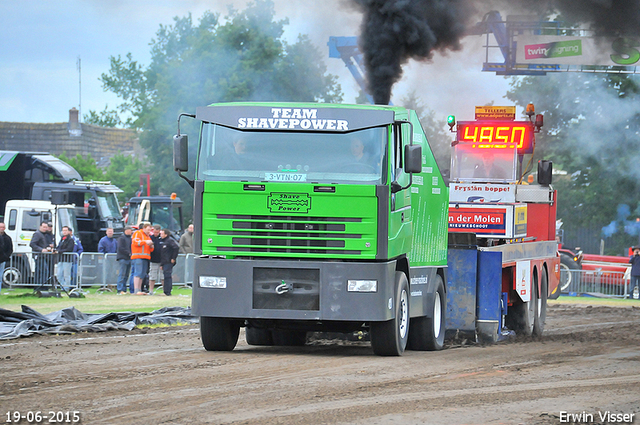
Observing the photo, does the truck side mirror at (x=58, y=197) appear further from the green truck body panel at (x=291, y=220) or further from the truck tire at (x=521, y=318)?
the green truck body panel at (x=291, y=220)

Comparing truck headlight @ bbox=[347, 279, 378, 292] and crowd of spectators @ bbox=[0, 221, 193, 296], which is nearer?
truck headlight @ bbox=[347, 279, 378, 292]

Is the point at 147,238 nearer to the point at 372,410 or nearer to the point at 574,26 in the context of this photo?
the point at 574,26

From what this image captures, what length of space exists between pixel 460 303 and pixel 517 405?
5857 mm

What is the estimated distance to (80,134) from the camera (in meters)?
Result: 68.6

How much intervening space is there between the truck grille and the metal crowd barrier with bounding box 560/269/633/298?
21275mm

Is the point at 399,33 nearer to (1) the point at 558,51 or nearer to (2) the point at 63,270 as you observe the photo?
(2) the point at 63,270

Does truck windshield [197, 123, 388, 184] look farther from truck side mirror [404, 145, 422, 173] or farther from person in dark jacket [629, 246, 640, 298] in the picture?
person in dark jacket [629, 246, 640, 298]

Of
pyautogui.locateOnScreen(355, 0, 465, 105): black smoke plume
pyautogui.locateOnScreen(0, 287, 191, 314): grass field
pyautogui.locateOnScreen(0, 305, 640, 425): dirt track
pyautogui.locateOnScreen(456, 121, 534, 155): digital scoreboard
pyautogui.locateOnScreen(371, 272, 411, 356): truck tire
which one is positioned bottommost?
pyautogui.locateOnScreen(0, 287, 191, 314): grass field

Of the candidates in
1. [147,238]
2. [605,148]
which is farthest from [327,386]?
[605,148]

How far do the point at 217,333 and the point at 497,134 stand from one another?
345 inches

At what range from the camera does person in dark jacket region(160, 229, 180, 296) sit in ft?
79.8

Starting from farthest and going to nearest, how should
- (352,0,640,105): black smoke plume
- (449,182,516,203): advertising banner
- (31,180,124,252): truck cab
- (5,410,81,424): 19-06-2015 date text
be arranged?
(31,180,124,252): truck cab → (352,0,640,105): black smoke plume → (449,182,516,203): advertising banner → (5,410,81,424): 19-06-2015 date text

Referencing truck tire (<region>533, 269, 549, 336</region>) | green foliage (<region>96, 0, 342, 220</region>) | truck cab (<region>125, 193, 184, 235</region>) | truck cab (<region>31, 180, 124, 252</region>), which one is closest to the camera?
truck tire (<region>533, 269, 549, 336</region>)

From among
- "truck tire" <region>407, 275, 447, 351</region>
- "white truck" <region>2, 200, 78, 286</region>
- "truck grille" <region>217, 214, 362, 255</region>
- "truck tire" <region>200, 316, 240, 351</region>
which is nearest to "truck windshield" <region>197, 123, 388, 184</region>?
"truck grille" <region>217, 214, 362, 255</region>
